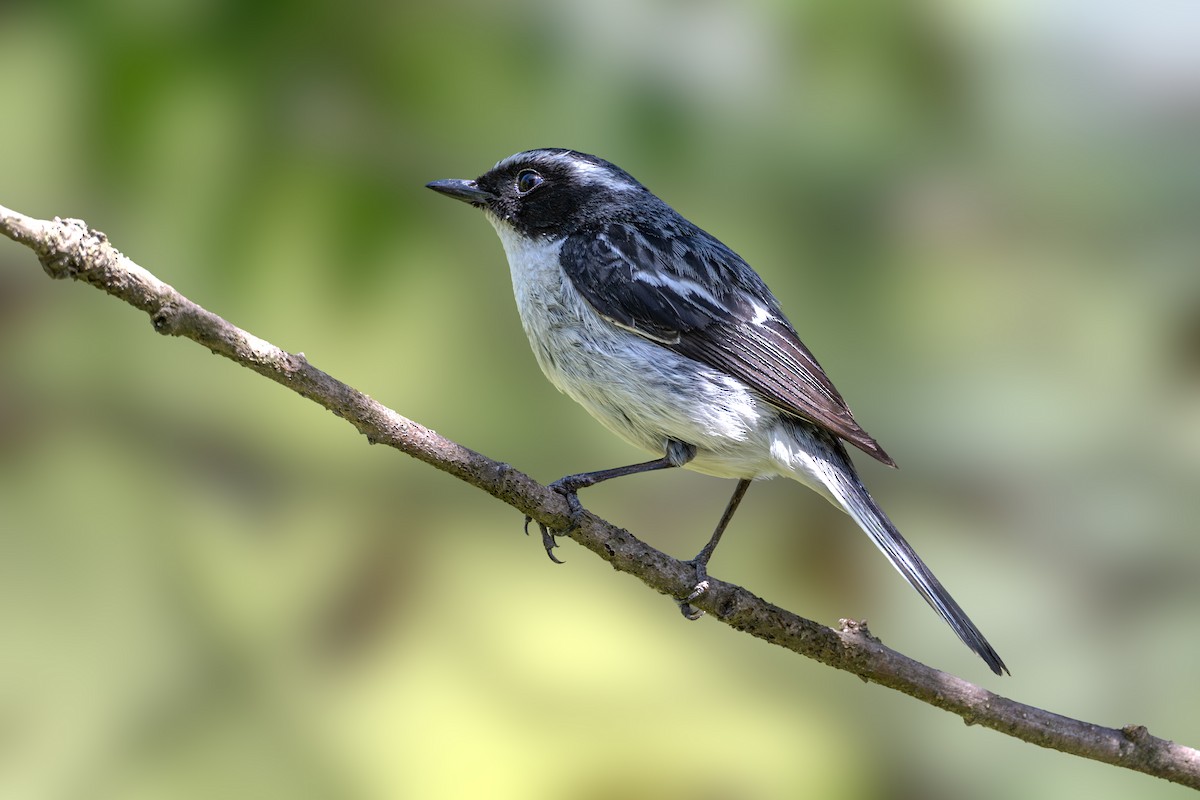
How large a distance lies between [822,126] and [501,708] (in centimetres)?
237

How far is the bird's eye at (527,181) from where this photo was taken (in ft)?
9.18

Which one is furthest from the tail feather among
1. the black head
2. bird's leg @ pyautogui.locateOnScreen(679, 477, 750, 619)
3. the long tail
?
the black head

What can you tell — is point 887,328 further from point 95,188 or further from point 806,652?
point 95,188

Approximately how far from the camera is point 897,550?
7.63 feet

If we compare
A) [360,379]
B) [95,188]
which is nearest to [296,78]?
[95,188]

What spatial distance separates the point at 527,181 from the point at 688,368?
741 mm

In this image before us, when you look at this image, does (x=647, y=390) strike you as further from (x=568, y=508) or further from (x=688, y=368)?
(x=568, y=508)

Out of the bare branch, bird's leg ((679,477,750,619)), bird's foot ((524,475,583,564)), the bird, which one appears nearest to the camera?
the bare branch

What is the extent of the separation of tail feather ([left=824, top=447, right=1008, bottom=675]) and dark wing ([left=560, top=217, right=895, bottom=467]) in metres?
0.10

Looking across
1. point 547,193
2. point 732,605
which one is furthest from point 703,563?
point 547,193

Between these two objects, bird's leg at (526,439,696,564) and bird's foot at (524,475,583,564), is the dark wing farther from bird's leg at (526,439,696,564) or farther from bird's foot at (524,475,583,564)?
bird's foot at (524,475,583,564)

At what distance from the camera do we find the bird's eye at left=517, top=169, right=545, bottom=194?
2.80 m

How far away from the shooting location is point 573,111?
3.81 meters

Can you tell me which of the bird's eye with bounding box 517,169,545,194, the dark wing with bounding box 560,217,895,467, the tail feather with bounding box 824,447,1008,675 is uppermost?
the bird's eye with bounding box 517,169,545,194
